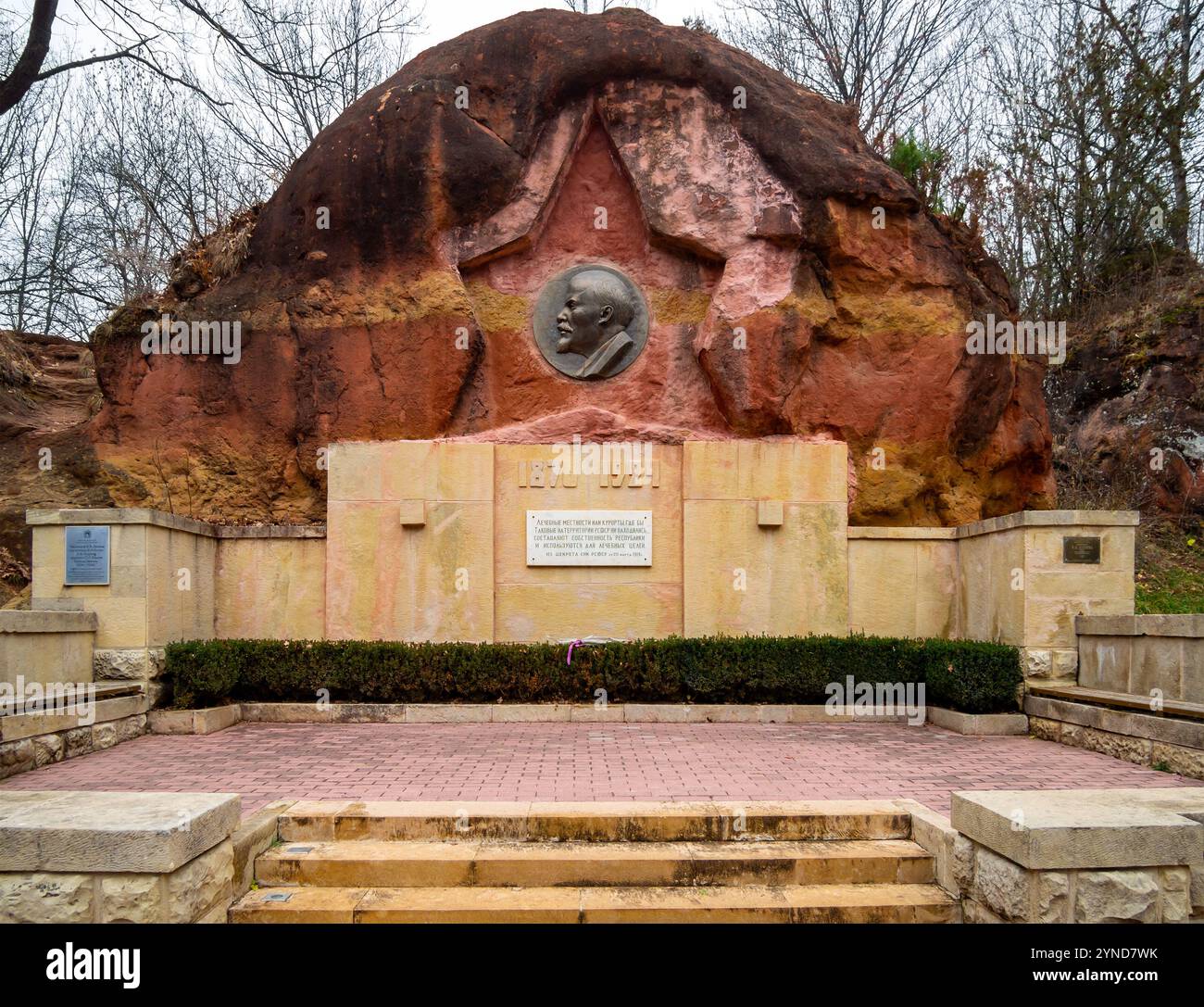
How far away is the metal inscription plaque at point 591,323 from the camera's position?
12.6 meters

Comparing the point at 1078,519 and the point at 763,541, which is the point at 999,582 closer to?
the point at 1078,519

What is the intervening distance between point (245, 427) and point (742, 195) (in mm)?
7604

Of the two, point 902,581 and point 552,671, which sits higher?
point 902,581

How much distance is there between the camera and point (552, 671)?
10.3m

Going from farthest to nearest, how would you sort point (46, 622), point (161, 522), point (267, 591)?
point (267, 591) < point (161, 522) < point (46, 622)

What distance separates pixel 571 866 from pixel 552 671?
17.2ft

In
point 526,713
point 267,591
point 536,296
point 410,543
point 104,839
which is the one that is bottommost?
point 526,713

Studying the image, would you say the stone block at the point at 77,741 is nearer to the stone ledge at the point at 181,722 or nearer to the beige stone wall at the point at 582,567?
the stone ledge at the point at 181,722

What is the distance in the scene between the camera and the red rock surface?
1223 centimetres

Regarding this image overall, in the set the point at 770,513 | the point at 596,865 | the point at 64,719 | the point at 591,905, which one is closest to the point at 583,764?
the point at 596,865

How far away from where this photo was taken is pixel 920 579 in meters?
11.9

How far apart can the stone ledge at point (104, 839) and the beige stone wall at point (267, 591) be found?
727 centimetres

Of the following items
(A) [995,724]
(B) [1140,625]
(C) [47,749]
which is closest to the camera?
(C) [47,749]

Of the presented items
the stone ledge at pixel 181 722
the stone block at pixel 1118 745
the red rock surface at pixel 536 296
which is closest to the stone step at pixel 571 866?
the stone block at pixel 1118 745
